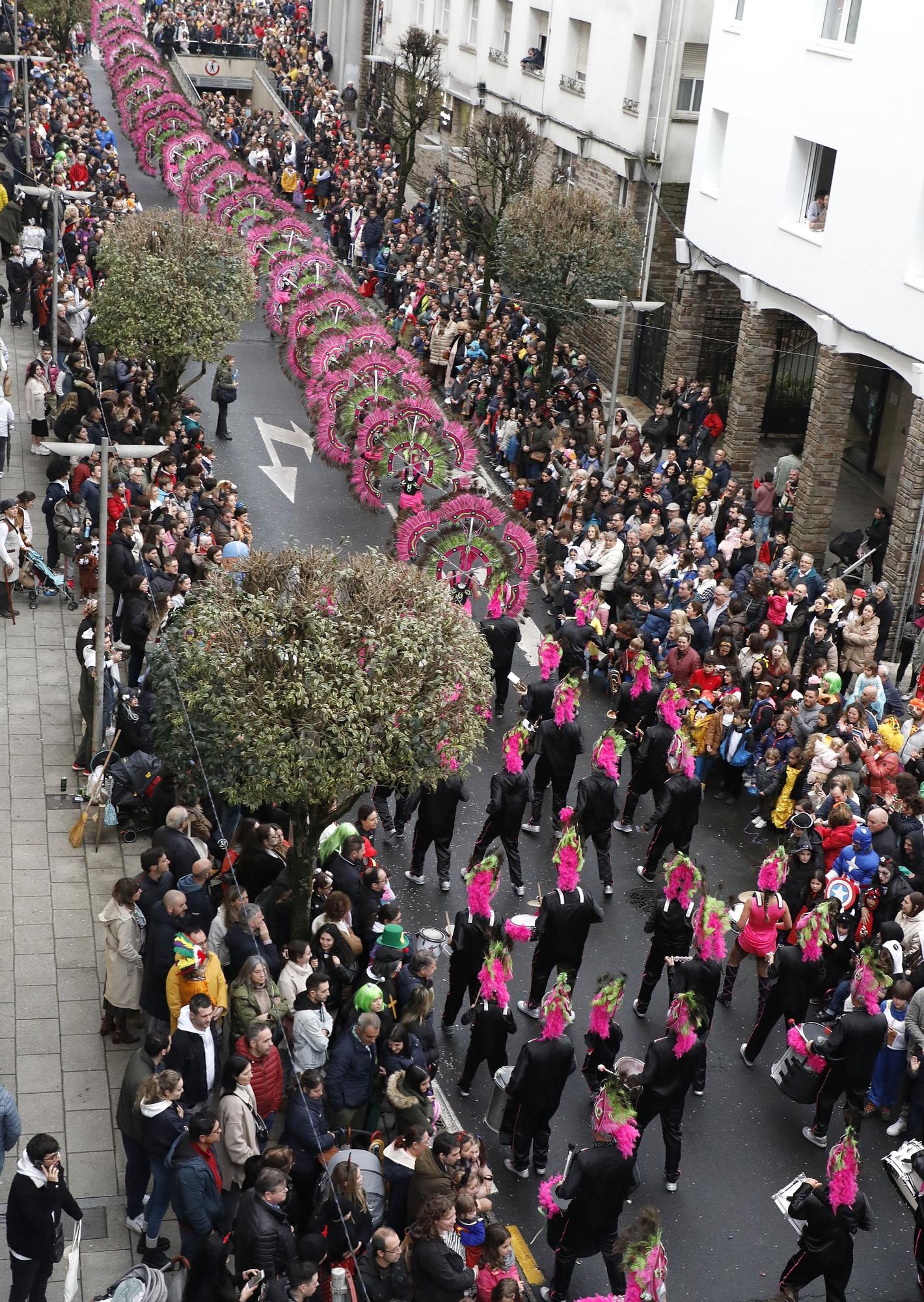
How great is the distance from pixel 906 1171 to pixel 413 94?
3289 centimetres

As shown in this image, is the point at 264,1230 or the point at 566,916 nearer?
the point at 264,1230

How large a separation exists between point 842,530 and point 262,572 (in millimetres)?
14390

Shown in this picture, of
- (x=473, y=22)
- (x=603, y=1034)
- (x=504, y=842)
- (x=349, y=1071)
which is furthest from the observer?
(x=473, y=22)

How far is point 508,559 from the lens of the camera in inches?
663

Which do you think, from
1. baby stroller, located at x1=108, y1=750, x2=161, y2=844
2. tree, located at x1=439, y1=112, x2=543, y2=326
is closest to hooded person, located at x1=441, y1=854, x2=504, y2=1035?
baby stroller, located at x1=108, y1=750, x2=161, y2=844

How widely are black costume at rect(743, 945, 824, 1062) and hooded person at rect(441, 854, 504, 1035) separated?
76.9 inches

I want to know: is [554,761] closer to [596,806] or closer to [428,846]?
[596,806]

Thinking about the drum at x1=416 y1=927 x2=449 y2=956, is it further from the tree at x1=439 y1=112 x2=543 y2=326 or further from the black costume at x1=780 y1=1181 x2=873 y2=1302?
the tree at x1=439 y1=112 x2=543 y2=326

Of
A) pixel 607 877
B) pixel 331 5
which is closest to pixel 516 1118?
pixel 607 877

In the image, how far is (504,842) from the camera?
13.1 m

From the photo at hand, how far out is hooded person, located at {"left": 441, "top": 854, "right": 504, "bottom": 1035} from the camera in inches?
433

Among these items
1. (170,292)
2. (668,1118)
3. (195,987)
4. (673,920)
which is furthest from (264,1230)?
(170,292)

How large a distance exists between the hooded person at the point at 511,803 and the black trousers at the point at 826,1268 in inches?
183

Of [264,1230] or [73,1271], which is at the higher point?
[264,1230]
